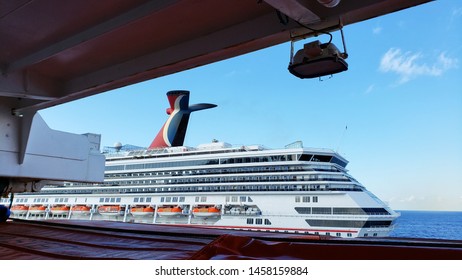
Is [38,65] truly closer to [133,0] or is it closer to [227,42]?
[133,0]

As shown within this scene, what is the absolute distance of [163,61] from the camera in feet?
12.4

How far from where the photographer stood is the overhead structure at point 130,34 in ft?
9.05

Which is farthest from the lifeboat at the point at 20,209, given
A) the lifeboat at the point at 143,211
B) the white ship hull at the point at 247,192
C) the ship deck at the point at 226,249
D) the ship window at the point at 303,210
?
the ship deck at the point at 226,249

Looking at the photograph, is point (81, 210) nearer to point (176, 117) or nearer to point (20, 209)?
point (20, 209)

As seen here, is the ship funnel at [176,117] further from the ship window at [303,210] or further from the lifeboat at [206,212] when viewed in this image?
the ship window at [303,210]

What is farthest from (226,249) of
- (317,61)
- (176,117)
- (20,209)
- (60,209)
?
(20,209)

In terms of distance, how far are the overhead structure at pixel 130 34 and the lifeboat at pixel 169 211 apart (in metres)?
22.5

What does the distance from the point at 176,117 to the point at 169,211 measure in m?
9.89

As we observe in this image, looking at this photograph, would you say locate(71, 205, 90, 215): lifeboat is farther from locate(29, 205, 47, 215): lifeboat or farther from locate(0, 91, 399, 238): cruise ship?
locate(29, 205, 47, 215): lifeboat

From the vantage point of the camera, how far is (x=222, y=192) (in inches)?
1035

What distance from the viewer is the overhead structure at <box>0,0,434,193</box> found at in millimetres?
2760

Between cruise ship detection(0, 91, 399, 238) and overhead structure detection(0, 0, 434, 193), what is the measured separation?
1729 cm

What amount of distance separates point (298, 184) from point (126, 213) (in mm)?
15851
